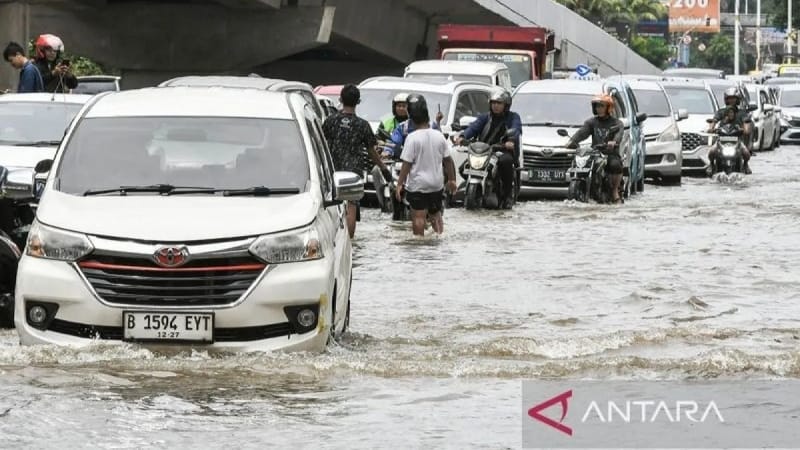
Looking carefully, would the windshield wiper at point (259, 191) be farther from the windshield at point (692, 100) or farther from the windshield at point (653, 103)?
the windshield at point (692, 100)

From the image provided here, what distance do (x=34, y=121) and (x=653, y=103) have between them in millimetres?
15921

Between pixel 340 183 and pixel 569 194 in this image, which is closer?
pixel 340 183

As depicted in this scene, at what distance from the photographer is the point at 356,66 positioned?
65.5 m

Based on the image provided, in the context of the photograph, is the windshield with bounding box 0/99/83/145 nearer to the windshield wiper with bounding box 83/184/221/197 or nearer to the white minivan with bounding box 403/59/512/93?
the windshield wiper with bounding box 83/184/221/197

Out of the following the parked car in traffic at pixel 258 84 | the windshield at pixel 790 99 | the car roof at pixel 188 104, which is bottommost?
the windshield at pixel 790 99

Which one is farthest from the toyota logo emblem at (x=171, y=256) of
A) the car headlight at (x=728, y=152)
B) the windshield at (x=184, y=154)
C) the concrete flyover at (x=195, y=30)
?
the concrete flyover at (x=195, y=30)

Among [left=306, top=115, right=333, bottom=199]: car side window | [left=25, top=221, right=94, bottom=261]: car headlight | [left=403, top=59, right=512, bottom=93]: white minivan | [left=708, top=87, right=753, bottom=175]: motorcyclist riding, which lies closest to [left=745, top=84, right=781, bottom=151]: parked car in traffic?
[left=708, top=87, right=753, bottom=175]: motorcyclist riding

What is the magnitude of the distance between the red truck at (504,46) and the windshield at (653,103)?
→ 24.4 ft

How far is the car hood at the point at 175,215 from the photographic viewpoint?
10.1m

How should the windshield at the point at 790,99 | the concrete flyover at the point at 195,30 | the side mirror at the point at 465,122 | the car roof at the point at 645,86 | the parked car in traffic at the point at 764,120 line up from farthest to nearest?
the windshield at the point at 790,99, the concrete flyover at the point at 195,30, the parked car in traffic at the point at 764,120, the car roof at the point at 645,86, the side mirror at the point at 465,122

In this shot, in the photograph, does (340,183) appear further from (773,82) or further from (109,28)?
(773,82)

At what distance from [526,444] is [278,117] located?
3.83m

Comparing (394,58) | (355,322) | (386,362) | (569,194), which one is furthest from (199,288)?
(394,58)

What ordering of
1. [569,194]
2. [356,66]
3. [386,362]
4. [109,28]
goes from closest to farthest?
[386,362] → [569,194] → [109,28] → [356,66]
